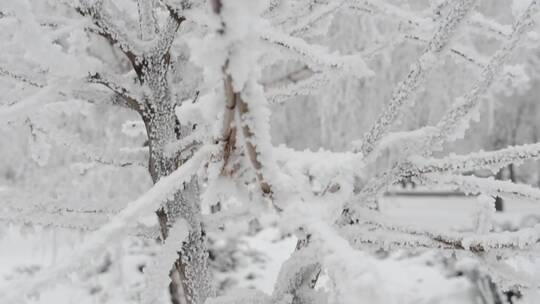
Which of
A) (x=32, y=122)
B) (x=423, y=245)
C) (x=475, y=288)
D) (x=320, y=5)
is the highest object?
(x=320, y=5)

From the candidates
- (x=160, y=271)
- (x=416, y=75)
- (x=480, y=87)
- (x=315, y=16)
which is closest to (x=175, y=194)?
(x=160, y=271)

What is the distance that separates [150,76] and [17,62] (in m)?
0.38

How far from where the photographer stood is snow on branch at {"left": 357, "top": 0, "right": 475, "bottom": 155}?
1072 millimetres

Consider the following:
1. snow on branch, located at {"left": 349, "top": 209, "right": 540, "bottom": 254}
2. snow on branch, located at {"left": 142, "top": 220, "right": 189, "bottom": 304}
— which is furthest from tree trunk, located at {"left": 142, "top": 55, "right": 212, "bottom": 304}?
snow on branch, located at {"left": 349, "top": 209, "right": 540, "bottom": 254}

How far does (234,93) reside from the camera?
0.74 m

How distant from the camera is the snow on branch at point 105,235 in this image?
85 cm

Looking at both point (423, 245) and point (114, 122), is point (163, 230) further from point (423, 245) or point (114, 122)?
point (114, 122)

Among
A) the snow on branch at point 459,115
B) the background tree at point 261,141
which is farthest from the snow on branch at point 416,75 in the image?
the snow on branch at point 459,115

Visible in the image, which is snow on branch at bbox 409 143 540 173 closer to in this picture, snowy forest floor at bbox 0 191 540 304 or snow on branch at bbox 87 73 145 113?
snow on branch at bbox 87 73 145 113

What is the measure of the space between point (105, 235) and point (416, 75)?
0.72m

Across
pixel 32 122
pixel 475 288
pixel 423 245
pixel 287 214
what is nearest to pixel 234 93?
pixel 287 214

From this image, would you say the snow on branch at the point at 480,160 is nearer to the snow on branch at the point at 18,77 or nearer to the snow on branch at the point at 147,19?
the snow on branch at the point at 147,19

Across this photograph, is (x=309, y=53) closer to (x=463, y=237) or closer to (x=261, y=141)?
(x=261, y=141)

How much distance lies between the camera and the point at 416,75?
1.15 meters
